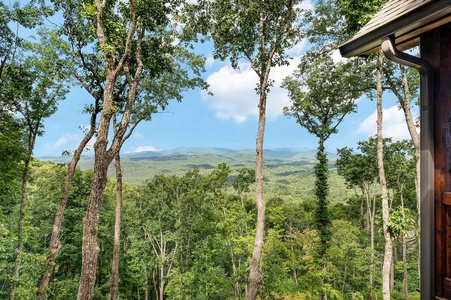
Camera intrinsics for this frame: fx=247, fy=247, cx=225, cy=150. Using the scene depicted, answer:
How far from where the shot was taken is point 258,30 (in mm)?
8656

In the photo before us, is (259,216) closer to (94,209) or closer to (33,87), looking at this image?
(94,209)

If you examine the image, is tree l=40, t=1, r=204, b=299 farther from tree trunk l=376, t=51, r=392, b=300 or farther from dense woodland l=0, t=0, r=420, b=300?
tree trunk l=376, t=51, r=392, b=300

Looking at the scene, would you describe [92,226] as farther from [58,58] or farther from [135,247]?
[135,247]

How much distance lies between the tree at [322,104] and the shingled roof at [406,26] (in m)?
10.1

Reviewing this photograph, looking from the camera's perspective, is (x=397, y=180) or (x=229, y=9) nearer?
(x=229, y=9)

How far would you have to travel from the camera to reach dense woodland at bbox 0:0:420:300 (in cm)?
711

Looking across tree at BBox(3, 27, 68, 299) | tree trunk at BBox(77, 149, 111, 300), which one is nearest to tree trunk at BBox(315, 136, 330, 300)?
tree trunk at BBox(77, 149, 111, 300)

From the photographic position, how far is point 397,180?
18.0 meters

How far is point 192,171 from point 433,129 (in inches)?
793

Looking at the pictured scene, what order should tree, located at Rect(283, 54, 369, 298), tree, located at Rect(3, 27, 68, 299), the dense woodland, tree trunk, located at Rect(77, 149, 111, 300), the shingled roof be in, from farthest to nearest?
1. tree, located at Rect(283, 54, 369, 298)
2. tree, located at Rect(3, 27, 68, 299)
3. the dense woodland
4. tree trunk, located at Rect(77, 149, 111, 300)
5. the shingled roof

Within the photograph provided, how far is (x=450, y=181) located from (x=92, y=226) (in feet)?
19.4

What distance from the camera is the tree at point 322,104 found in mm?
12231

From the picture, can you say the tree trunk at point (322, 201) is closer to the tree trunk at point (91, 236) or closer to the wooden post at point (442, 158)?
the tree trunk at point (91, 236)

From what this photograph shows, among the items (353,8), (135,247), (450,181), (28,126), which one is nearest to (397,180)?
(353,8)
